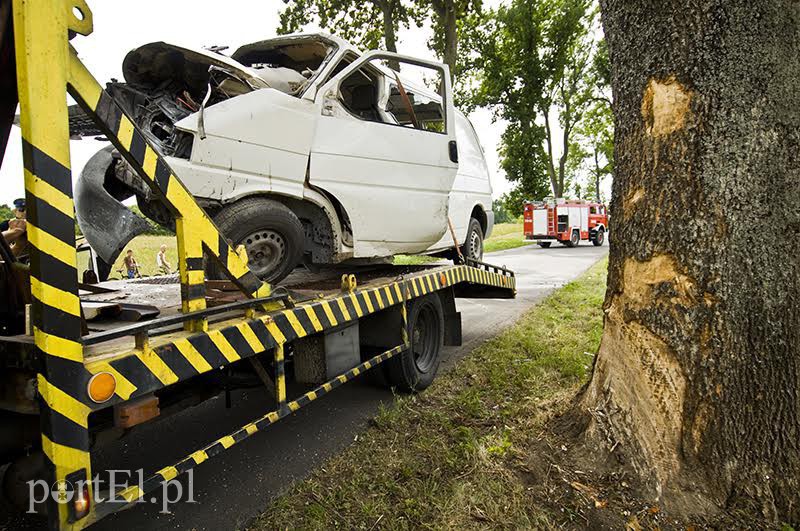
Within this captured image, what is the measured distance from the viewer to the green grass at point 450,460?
2.56 meters

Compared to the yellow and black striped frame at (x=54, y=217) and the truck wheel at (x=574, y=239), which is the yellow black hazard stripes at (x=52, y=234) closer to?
the yellow and black striped frame at (x=54, y=217)

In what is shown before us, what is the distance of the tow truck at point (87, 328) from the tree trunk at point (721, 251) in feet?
6.30

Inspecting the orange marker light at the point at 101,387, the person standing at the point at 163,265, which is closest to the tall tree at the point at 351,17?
the person standing at the point at 163,265

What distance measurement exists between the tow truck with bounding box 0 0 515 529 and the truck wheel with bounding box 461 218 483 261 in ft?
11.3

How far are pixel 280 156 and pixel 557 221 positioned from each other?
892 inches

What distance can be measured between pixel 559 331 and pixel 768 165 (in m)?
4.10

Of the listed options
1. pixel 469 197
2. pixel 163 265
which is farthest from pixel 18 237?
pixel 163 265

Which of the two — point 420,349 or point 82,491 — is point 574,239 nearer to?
point 420,349

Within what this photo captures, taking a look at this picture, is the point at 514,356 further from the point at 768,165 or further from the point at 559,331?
the point at 768,165

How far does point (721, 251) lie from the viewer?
8.04 feet

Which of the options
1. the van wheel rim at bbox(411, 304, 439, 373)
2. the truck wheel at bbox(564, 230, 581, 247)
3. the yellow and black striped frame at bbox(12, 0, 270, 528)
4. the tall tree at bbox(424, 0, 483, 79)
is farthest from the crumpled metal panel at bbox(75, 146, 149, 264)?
the truck wheel at bbox(564, 230, 581, 247)

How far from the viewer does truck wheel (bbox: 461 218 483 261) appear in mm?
6406

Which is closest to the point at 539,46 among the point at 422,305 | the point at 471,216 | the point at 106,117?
the point at 471,216

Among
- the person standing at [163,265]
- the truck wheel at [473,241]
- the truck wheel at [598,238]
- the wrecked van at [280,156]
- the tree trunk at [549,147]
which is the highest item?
the tree trunk at [549,147]
